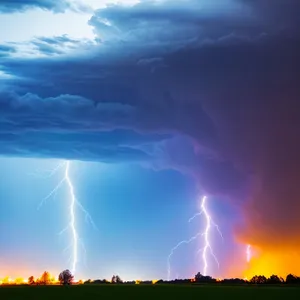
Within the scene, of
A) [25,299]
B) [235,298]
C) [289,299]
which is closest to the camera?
[25,299]

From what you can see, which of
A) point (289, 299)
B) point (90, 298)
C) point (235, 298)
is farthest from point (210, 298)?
point (90, 298)

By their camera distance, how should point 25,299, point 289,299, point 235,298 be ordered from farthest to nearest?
point 235,298 < point 289,299 < point 25,299

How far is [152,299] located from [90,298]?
4436mm

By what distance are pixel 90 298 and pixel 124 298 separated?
2.49 metres

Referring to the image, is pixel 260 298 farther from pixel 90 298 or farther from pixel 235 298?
pixel 90 298

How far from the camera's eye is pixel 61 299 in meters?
45.6

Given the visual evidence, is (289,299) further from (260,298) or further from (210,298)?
(210,298)

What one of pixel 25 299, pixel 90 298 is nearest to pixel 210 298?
pixel 90 298

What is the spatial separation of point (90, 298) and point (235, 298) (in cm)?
1131

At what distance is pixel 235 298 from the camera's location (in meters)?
51.5

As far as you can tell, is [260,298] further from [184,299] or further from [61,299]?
[61,299]

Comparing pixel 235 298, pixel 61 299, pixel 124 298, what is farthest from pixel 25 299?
pixel 235 298

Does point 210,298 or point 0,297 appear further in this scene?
point 210,298

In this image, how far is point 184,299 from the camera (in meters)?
47.6
